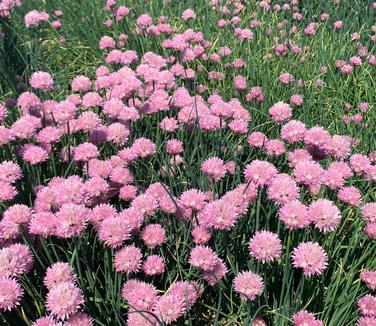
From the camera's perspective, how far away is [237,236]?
62.8 inches

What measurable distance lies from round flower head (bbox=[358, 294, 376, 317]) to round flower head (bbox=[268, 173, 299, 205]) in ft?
1.18

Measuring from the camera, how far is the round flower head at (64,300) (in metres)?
1.14

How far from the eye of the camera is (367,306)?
1346 mm

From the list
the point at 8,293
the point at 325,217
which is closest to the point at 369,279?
the point at 325,217

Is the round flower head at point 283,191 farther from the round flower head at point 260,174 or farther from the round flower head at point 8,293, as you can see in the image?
the round flower head at point 8,293

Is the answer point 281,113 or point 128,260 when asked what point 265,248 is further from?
point 281,113

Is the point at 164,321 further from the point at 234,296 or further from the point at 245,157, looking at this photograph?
the point at 245,157

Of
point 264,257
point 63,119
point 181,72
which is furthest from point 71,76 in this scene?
point 264,257

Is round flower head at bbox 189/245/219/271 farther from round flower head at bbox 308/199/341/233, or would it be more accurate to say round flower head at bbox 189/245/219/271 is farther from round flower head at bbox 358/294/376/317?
round flower head at bbox 358/294/376/317

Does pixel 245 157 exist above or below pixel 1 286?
below

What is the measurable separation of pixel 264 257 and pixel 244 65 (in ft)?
6.16

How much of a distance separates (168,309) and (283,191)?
0.52m

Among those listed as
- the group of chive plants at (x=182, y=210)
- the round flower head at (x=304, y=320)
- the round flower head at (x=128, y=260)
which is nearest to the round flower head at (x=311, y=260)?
the group of chive plants at (x=182, y=210)

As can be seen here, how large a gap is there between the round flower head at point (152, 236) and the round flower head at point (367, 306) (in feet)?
2.04
